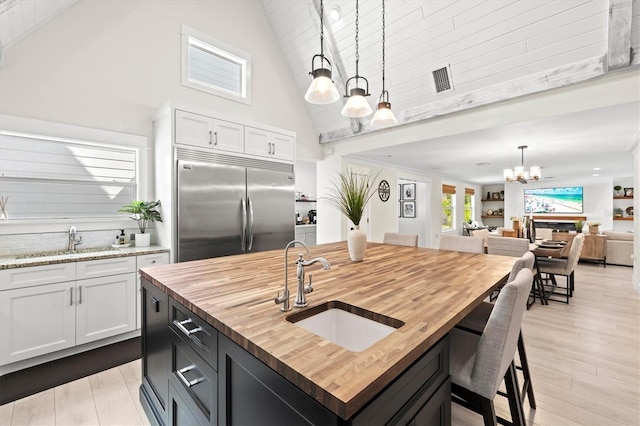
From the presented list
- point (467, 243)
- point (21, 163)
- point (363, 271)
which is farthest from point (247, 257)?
point (21, 163)

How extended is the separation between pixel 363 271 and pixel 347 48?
11.3ft

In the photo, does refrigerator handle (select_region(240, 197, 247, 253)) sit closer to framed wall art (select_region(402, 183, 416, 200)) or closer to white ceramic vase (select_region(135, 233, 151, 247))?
white ceramic vase (select_region(135, 233, 151, 247))

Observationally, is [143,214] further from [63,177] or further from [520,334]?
[520,334]

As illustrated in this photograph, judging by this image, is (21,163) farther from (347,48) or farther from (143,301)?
(347,48)

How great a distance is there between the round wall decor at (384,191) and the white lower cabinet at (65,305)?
465 cm

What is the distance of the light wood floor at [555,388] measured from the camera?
176cm

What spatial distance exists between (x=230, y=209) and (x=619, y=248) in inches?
317

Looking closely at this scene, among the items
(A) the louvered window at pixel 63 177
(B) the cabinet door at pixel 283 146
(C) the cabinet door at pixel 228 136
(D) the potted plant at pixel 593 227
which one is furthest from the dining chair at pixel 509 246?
(D) the potted plant at pixel 593 227

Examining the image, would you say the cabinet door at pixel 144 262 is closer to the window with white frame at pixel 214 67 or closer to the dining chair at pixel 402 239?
the window with white frame at pixel 214 67

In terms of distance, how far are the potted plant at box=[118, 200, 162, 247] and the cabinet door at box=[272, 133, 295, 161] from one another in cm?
158

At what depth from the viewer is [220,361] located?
3.32 ft

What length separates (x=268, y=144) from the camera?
3.79m

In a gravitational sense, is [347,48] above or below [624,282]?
above

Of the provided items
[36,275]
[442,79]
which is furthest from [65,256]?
[442,79]
